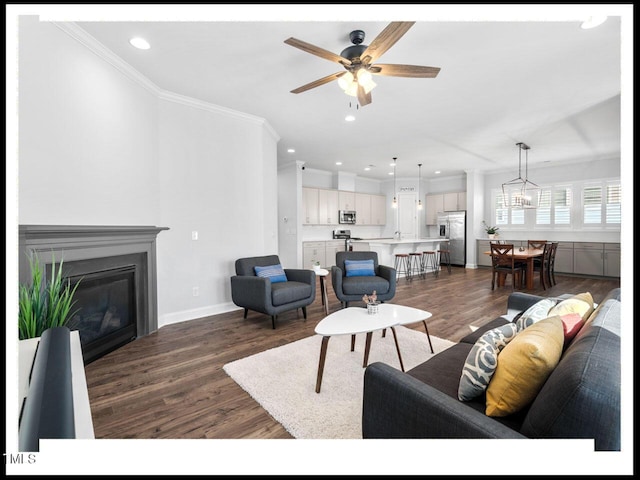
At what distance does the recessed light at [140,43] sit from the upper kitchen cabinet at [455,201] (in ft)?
27.3

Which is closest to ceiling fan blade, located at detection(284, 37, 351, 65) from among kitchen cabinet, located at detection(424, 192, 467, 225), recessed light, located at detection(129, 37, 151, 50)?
recessed light, located at detection(129, 37, 151, 50)

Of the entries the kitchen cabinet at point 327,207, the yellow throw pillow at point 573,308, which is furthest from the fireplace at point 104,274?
the kitchen cabinet at point 327,207

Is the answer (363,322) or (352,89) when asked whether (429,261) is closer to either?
(363,322)

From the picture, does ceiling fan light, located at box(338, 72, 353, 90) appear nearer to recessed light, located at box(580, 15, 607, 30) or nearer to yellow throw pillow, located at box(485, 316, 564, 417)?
recessed light, located at box(580, 15, 607, 30)

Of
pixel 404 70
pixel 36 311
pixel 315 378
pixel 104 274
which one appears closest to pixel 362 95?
pixel 404 70

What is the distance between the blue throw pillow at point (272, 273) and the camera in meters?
3.72

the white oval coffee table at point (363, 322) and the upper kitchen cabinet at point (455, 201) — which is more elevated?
the upper kitchen cabinet at point (455, 201)

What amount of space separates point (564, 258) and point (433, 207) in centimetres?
353

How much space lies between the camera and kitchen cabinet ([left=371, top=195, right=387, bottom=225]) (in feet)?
30.2

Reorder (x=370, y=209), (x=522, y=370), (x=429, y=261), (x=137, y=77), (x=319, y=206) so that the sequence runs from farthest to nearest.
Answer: (x=370, y=209) → (x=319, y=206) → (x=429, y=261) → (x=137, y=77) → (x=522, y=370)

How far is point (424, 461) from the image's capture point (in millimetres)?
802

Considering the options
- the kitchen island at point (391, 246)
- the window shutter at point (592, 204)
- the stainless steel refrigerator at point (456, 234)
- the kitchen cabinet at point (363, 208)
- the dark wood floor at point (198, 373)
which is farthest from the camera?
the kitchen cabinet at point (363, 208)

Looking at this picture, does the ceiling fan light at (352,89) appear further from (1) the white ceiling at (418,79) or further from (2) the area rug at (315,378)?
(2) the area rug at (315,378)

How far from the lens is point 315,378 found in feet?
7.11
